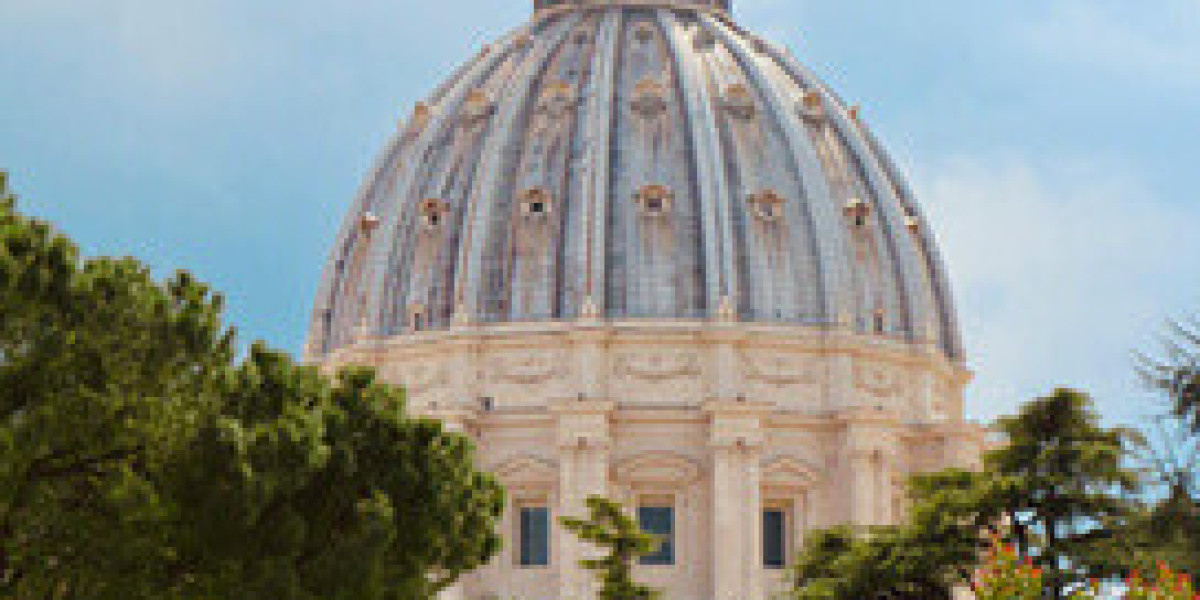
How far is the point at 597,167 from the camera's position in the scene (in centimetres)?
6800

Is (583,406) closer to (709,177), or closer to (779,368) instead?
(779,368)

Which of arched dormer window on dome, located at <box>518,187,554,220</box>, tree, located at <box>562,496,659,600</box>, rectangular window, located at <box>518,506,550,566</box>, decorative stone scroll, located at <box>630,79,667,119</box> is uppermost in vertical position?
decorative stone scroll, located at <box>630,79,667,119</box>

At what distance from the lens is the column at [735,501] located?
2504 inches

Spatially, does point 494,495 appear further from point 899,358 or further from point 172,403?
point 899,358

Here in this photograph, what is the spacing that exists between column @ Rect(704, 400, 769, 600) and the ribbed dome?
10.4ft

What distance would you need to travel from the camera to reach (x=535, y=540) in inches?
2596

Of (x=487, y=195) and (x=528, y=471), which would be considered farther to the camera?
(x=487, y=195)

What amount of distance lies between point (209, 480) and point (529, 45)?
48.8 metres

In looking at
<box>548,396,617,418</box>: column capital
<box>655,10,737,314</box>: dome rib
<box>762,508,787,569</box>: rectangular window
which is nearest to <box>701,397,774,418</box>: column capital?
<box>548,396,617,418</box>: column capital

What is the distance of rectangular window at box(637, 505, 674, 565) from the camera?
65125 mm

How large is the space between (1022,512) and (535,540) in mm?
24443

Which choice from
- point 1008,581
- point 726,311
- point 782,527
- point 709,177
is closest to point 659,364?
point 726,311

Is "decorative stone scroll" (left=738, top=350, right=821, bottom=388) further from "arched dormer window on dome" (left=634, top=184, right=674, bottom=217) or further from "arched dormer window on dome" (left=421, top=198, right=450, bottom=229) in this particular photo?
"arched dormer window on dome" (left=421, top=198, right=450, bottom=229)

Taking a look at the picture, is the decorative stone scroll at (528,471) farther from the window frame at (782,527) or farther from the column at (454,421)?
the window frame at (782,527)
